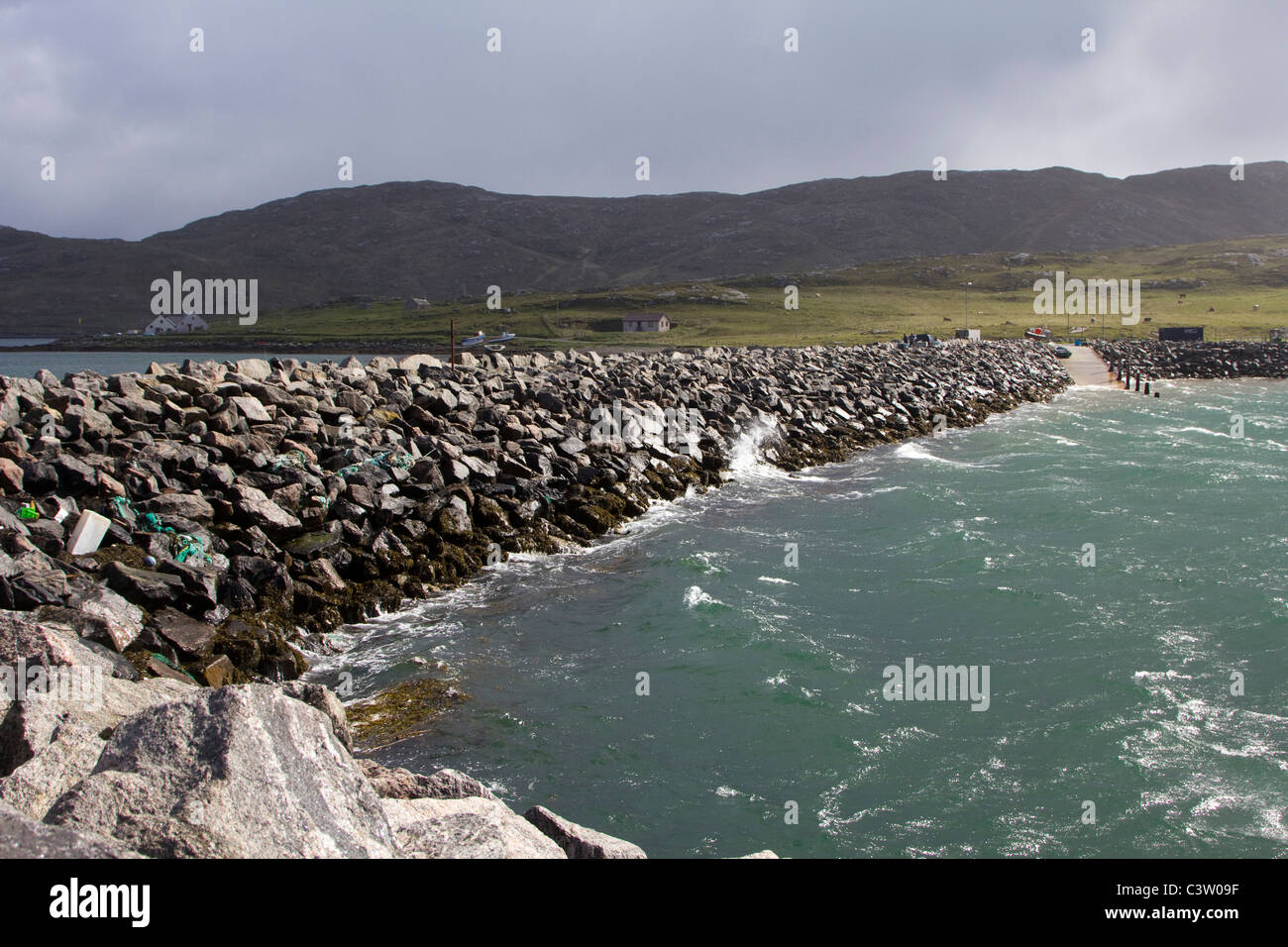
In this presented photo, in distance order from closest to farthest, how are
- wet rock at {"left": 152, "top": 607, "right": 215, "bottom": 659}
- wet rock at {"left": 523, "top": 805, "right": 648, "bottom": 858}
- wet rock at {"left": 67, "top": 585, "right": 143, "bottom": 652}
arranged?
wet rock at {"left": 523, "top": 805, "right": 648, "bottom": 858} < wet rock at {"left": 67, "top": 585, "right": 143, "bottom": 652} < wet rock at {"left": 152, "top": 607, "right": 215, "bottom": 659}

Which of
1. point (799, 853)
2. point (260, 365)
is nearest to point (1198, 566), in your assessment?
point (799, 853)

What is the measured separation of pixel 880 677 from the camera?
43.2ft

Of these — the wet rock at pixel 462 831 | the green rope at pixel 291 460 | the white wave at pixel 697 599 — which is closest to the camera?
the wet rock at pixel 462 831

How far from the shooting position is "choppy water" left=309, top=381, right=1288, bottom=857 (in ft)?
31.6

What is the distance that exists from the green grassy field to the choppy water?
2275 inches

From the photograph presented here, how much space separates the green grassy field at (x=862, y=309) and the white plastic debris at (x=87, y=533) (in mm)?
66861

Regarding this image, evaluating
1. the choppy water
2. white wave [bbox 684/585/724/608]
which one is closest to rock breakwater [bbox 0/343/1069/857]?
the choppy water

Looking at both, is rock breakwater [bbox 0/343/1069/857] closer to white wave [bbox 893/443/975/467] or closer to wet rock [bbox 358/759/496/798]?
wet rock [bbox 358/759/496/798]

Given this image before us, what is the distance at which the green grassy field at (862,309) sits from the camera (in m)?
98.9

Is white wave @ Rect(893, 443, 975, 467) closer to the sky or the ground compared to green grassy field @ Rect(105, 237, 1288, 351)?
closer to the ground

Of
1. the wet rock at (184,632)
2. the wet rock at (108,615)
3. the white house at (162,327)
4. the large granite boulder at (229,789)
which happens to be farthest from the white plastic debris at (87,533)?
the white house at (162,327)

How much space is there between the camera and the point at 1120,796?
32.8ft

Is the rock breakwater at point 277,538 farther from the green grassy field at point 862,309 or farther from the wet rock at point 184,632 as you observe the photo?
the green grassy field at point 862,309

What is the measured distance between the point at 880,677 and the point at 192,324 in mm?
182618
